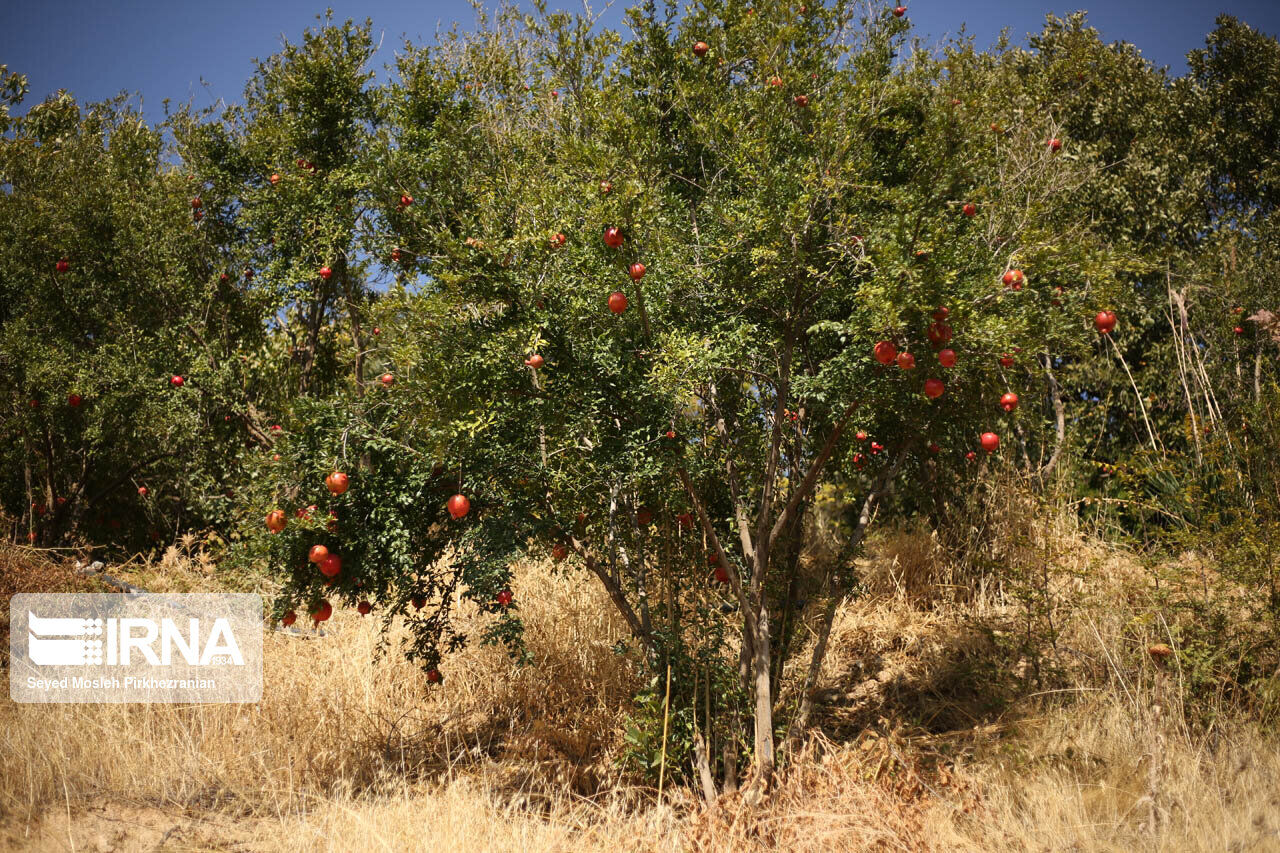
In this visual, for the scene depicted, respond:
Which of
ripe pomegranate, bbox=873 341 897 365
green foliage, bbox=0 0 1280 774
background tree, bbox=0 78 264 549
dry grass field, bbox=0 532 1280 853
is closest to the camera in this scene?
ripe pomegranate, bbox=873 341 897 365

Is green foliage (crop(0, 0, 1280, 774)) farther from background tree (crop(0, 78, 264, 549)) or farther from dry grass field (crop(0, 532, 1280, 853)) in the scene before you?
dry grass field (crop(0, 532, 1280, 853))

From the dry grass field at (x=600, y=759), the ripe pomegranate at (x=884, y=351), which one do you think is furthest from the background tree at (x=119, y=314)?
the ripe pomegranate at (x=884, y=351)

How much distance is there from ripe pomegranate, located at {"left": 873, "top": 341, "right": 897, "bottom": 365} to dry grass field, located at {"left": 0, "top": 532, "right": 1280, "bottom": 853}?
2.32m

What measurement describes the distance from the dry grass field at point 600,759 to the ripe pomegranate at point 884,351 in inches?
91.3

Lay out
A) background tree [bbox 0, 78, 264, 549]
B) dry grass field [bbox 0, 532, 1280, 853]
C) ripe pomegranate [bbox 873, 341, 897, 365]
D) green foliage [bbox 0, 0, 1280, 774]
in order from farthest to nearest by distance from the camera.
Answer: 1. background tree [bbox 0, 78, 264, 549]
2. dry grass field [bbox 0, 532, 1280, 853]
3. green foliage [bbox 0, 0, 1280, 774]
4. ripe pomegranate [bbox 873, 341, 897, 365]

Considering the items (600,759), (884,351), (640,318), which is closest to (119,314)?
(640,318)

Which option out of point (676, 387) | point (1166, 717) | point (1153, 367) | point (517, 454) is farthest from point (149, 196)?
point (1153, 367)

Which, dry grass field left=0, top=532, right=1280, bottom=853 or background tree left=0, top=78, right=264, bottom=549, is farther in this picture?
background tree left=0, top=78, right=264, bottom=549

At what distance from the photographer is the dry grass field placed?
382 centimetres

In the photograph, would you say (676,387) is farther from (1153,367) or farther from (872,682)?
(1153,367)

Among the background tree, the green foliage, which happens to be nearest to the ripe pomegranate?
the green foliage

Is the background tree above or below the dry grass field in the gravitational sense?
above

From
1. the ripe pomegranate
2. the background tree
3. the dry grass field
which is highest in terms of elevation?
the background tree

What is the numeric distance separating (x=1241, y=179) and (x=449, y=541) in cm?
944
